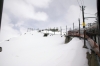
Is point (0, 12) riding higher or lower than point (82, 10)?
lower

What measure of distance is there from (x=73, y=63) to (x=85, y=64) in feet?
4.42

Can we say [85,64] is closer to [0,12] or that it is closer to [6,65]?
[0,12]

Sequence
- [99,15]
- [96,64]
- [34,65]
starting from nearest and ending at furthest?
[99,15] → [96,64] → [34,65]

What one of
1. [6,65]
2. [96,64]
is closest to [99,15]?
[96,64]

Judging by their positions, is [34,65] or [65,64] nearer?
[65,64]

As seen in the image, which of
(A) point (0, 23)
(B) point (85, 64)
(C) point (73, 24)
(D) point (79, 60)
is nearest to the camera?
(A) point (0, 23)

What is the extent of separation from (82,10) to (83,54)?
8.09 metres

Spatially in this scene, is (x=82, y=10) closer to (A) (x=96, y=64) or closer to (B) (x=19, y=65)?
(A) (x=96, y=64)

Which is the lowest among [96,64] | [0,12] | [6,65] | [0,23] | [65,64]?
[6,65]

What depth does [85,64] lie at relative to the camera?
9.79 metres

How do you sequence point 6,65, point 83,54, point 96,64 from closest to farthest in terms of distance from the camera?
1. point 96,64
2. point 83,54
3. point 6,65

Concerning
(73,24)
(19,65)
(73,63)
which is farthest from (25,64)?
(73,24)

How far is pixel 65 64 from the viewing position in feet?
36.6

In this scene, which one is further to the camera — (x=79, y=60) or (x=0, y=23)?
(x=79, y=60)
